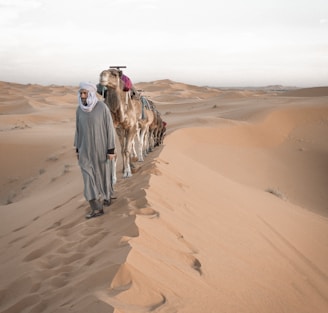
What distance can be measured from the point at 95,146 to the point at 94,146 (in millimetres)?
16

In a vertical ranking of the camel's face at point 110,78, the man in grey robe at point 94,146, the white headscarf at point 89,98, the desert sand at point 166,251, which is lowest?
the desert sand at point 166,251

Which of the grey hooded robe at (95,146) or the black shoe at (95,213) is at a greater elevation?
the grey hooded robe at (95,146)

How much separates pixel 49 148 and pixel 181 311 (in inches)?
589

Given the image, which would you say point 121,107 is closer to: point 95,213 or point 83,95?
point 83,95

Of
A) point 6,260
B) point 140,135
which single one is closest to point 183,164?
point 140,135

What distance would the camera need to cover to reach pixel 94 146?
524cm

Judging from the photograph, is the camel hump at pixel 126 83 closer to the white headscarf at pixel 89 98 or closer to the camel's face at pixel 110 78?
the camel's face at pixel 110 78

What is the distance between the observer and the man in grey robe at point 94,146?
520cm

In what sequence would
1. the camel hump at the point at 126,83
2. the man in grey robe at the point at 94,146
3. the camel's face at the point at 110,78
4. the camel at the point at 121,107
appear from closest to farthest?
the man in grey robe at the point at 94,146 < the camel's face at the point at 110,78 < the camel at the point at 121,107 < the camel hump at the point at 126,83

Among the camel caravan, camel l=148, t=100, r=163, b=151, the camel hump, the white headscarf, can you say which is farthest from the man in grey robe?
camel l=148, t=100, r=163, b=151

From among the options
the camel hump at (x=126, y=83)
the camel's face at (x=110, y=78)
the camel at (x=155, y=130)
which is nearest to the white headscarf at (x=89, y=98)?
the camel's face at (x=110, y=78)

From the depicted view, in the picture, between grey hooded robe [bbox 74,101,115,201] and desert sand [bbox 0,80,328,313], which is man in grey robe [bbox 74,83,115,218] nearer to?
grey hooded robe [bbox 74,101,115,201]

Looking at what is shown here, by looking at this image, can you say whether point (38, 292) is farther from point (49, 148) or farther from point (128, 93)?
point (49, 148)

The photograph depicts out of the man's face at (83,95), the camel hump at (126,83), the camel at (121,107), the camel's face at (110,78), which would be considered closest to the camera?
the man's face at (83,95)
